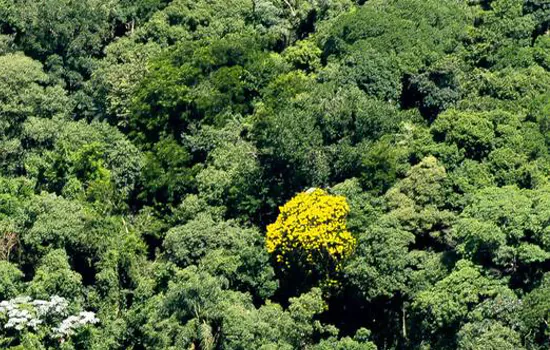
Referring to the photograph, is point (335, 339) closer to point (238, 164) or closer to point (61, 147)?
point (238, 164)

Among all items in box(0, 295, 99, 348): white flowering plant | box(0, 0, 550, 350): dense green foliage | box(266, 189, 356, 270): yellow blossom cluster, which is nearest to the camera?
box(0, 0, 550, 350): dense green foliage

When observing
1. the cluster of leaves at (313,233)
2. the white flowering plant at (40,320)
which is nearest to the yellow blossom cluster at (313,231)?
the cluster of leaves at (313,233)

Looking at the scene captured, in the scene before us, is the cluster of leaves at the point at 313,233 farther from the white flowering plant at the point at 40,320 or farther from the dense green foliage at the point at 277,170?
the white flowering plant at the point at 40,320

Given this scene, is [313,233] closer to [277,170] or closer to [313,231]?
[313,231]

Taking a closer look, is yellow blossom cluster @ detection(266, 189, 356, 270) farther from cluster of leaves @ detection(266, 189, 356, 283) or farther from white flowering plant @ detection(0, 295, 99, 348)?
white flowering plant @ detection(0, 295, 99, 348)

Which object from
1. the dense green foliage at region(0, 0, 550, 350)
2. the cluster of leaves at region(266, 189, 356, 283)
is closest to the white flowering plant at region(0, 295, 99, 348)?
the dense green foliage at region(0, 0, 550, 350)

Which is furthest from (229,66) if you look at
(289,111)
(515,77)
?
(515,77)

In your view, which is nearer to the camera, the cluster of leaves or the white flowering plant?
the white flowering plant
